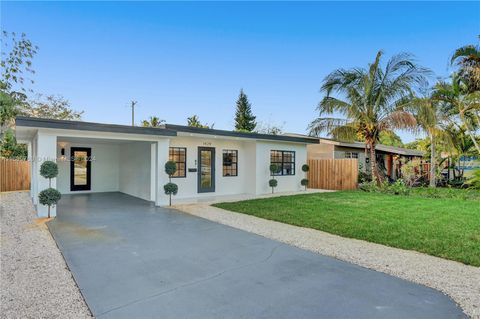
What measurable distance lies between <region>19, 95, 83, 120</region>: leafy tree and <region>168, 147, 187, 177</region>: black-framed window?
647 inches

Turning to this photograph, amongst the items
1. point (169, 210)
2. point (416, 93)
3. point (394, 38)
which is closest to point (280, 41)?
point (394, 38)

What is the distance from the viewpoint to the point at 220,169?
1263cm

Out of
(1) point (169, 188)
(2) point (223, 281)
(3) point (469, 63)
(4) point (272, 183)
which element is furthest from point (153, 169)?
(3) point (469, 63)

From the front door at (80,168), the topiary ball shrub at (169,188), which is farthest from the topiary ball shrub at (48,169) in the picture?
the front door at (80,168)

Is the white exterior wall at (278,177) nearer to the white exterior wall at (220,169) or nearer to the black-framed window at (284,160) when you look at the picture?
the black-framed window at (284,160)

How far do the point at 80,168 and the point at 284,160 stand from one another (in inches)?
386

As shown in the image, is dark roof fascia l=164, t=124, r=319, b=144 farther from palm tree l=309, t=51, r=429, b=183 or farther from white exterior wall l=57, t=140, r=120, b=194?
white exterior wall l=57, t=140, r=120, b=194

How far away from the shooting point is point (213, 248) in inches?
199

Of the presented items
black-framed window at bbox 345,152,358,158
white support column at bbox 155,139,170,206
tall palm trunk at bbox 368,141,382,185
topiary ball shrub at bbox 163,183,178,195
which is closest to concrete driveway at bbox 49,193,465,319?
topiary ball shrub at bbox 163,183,178,195

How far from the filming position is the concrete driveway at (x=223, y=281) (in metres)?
2.93

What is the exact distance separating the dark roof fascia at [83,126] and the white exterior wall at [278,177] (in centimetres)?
486

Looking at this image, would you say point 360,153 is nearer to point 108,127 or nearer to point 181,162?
point 181,162

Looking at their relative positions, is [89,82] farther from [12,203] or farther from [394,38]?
[394,38]

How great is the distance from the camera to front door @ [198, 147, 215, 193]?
12.0 meters
